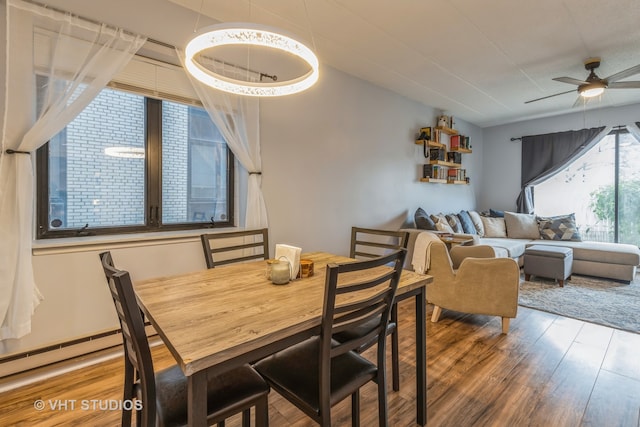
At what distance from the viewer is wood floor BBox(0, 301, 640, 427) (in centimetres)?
158

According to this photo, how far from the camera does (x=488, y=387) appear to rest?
1.85 meters

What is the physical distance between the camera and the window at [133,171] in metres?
2.07

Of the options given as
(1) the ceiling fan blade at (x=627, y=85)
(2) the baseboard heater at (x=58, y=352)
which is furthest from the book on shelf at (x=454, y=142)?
(2) the baseboard heater at (x=58, y=352)

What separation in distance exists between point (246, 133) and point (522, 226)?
485 centimetres

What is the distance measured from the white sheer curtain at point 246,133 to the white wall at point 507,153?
17.5ft

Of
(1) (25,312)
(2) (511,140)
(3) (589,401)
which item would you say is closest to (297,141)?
(1) (25,312)

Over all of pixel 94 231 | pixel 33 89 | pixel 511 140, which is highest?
pixel 511 140

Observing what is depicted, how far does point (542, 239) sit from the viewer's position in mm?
4992

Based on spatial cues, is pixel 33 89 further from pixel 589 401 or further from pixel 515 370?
pixel 589 401

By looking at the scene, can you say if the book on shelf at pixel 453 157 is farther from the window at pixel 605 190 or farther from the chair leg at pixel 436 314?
the chair leg at pixel 436 314

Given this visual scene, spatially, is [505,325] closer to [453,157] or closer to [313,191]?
[313,191]

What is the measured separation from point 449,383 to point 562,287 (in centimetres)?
290

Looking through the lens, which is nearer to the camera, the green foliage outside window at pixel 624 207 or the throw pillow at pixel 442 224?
the throw pillow at pixel 442 224

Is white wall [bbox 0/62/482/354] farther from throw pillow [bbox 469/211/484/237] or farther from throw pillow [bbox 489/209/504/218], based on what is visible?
throw pillow [bbox 489/209/504/218]
